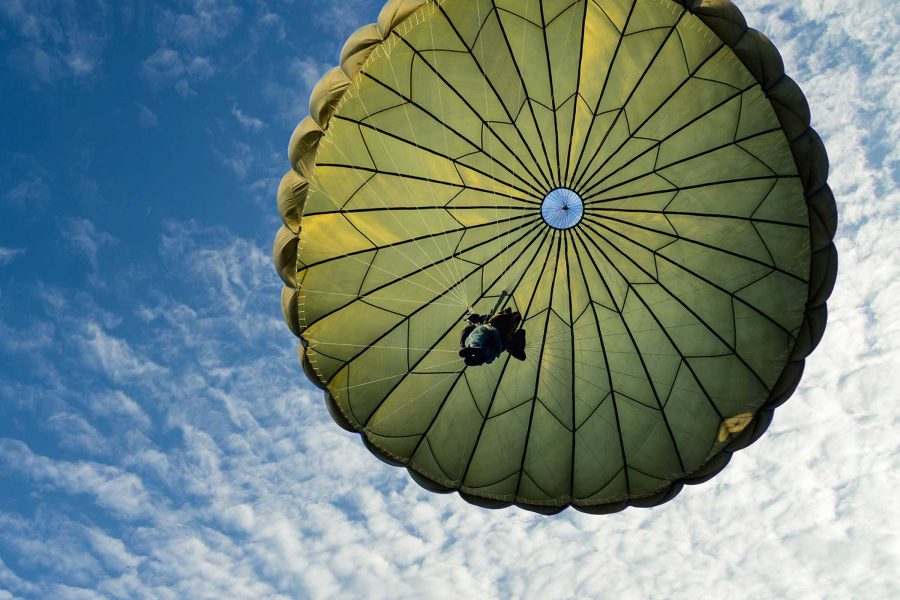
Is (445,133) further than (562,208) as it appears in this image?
No

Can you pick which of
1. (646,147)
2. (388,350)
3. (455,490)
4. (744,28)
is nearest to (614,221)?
(646,147)

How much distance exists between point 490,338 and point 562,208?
3.60 metres

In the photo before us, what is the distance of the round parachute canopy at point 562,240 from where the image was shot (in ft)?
40.8

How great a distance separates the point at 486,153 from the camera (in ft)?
45.1

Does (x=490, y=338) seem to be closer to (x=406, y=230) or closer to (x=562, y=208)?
(x=406, y=230)

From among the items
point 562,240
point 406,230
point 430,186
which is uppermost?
point 562,240

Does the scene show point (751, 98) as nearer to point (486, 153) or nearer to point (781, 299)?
point (781, 299)

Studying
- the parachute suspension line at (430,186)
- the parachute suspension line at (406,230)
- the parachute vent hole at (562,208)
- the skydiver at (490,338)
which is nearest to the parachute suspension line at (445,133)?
the parachute suspension line at (430,186)

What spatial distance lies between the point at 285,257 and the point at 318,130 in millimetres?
2234

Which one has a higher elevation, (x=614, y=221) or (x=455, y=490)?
(x=614, y=221)

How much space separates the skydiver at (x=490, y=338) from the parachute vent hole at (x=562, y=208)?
106 inches

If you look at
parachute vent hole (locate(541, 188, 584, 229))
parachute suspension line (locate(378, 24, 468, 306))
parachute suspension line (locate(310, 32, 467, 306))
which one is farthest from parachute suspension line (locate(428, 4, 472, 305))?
parachute vent hole (locate(541, 188, 584, 229))

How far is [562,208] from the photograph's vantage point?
1407 centimetres

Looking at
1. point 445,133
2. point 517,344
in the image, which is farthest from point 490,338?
point 445,133
